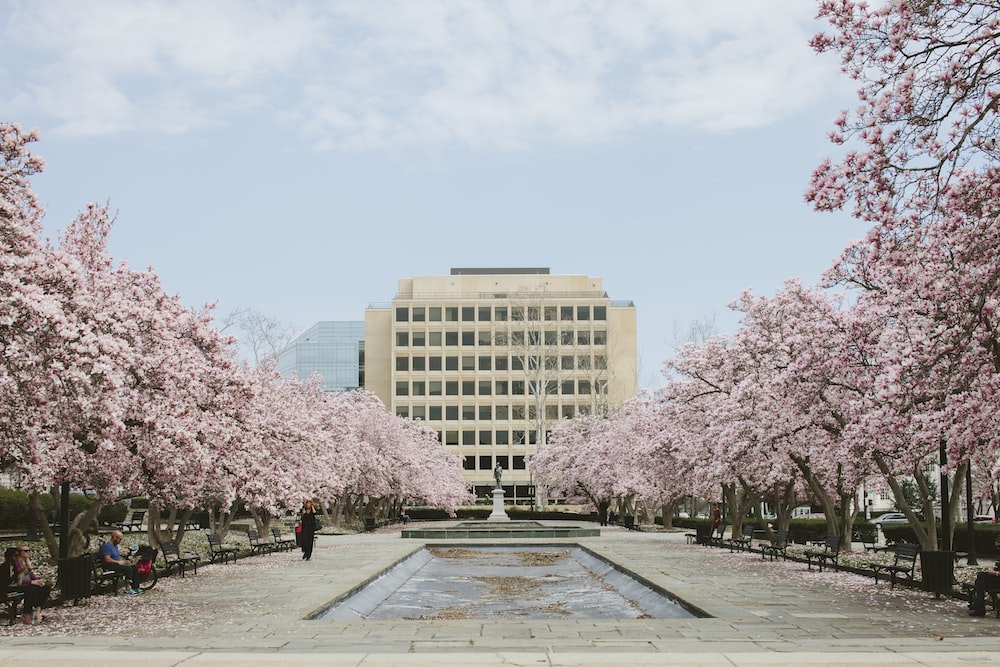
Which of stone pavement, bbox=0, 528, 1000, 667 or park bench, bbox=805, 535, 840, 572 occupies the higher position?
park bench, bbox=805, 535, 840, 572

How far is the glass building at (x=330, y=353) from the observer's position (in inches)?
6038

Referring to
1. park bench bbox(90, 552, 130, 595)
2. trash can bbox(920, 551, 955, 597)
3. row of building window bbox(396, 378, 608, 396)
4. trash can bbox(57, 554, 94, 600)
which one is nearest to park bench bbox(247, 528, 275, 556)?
park bench bbox(90, 552, 130, 595)

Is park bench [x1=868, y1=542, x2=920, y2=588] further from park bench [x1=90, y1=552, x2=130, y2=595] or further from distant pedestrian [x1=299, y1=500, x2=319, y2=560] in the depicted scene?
distant pedestrian [x1=299, y1=500, x2=319, y2=560]

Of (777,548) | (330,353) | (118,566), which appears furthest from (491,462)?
(118,566)

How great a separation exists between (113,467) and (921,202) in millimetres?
13984

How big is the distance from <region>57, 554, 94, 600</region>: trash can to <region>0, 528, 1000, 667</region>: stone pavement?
13.7 inches

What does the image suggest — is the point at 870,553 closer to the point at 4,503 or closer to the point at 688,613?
the point at 688,613

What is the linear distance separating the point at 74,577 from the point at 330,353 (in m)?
141

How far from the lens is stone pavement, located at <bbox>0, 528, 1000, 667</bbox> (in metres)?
10.8

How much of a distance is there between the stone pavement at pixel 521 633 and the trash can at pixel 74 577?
1.14ft

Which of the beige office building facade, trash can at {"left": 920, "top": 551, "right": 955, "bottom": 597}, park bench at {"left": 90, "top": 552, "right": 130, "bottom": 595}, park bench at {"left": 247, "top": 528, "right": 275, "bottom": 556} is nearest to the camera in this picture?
trash can at {"left": 920, "top": 551, "right": 955, "bottom": 597}

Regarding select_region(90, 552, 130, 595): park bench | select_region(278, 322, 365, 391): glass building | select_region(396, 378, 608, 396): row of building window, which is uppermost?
select_region(278, 322, 365, 391): glass building

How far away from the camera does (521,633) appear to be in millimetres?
13188

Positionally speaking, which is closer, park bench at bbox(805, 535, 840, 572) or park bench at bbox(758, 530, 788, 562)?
park bench at bbox(805, 535, 840, 572)
